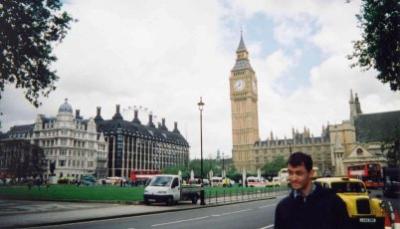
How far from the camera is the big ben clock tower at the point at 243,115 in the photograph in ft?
483

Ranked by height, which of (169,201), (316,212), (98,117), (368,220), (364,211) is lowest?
(169,201)

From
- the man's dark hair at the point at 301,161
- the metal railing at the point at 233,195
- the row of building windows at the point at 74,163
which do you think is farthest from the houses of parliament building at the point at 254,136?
the man's dark hair at the point at 301,161

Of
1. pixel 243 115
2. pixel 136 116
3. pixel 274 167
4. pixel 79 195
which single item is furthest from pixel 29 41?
pixel 243 115

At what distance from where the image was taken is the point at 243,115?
5842 inches

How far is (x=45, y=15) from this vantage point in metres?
18.1

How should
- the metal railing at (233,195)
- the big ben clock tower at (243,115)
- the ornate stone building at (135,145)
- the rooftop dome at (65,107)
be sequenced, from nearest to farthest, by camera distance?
the metal railing at (233,195) < the rooftop dome at (65,107) < the ornate stone building at (135,145) < the big ben clock tower at (243,115)

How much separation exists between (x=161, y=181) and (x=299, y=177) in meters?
23.4

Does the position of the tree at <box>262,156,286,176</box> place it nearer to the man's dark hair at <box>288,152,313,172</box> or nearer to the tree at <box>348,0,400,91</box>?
the tree at <box>348,0,400,91</box>

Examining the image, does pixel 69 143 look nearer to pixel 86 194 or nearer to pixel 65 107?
pixel 65 107

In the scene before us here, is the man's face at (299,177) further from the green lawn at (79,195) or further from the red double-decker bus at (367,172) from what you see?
the red double-decker bus at (367,172)

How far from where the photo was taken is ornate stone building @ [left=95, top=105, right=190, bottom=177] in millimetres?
116787

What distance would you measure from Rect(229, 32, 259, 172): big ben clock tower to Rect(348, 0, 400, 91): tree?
12666cm

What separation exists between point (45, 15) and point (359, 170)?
42295mm

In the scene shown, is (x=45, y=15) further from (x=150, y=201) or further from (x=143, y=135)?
(x=143, y=135)
